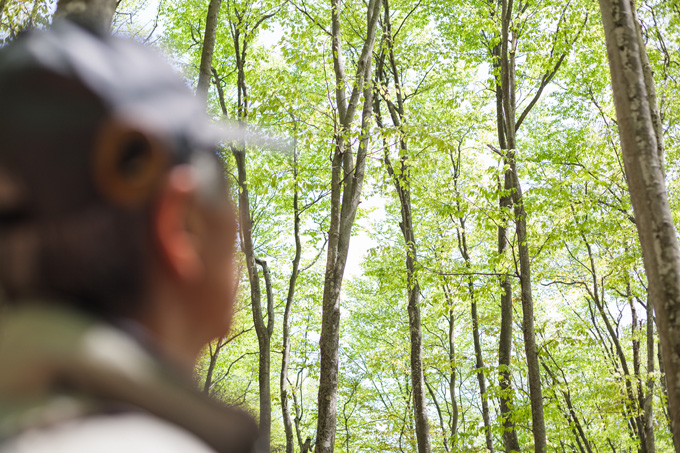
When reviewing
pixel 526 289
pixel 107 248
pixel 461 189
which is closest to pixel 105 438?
pixel 107 248

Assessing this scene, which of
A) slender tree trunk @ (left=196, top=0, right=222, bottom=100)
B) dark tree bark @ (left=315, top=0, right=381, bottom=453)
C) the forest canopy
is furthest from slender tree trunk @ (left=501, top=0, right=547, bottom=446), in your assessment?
slender tree trunk @ (left=196, top=0, right=222, bottom=100)

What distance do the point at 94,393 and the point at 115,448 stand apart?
0.05m

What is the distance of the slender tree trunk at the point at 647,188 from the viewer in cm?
334

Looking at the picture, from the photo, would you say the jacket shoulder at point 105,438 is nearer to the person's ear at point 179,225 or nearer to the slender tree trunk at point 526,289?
the person's ear at point 179,225

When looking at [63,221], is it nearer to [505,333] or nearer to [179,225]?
A: [179,225]

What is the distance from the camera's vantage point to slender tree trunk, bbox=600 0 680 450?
3.34m

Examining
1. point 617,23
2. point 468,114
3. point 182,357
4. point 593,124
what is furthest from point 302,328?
point 182,357

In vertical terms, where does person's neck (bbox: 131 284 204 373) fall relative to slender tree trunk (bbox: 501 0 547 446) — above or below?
below

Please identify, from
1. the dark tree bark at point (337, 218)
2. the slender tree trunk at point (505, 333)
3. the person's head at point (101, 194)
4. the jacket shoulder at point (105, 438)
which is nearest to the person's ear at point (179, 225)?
the person's head at point (101, 194)

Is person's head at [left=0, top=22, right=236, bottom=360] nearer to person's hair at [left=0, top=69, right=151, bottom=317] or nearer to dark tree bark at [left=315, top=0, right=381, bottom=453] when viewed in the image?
person's hair at [left=0, top=69, right=151, bottom=317]

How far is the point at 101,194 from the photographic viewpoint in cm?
45

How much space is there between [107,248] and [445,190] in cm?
1019

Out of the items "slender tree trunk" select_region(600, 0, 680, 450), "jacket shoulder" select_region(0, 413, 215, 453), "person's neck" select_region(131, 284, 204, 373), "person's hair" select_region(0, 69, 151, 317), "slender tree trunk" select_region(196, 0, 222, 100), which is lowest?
"jacket shoulder" select_region(0, 413, 215, 453)

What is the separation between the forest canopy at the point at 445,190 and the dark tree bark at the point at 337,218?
3 cm
